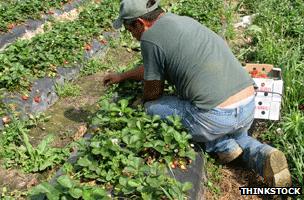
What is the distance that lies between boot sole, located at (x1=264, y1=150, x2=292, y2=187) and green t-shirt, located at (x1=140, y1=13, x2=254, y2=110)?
2.18ft

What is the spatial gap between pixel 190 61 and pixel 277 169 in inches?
48.1

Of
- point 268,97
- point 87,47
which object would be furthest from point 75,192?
point 87,47

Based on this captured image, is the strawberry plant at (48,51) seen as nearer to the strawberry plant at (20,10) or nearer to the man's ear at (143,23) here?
the strawberry plant at (20,10)

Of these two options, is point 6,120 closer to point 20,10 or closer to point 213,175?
point 213,175

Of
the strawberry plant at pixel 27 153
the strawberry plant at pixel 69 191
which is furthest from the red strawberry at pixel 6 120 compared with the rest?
the strawberry plant at pixel 69 191

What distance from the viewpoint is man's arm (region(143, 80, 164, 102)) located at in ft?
13.0

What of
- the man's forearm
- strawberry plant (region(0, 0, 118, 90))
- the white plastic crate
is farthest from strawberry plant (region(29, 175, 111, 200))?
strawberry plant (region(0, 0, 118, 90))

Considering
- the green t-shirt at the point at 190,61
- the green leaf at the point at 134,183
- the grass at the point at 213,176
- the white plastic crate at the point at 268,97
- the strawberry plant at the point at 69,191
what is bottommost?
the grass at the point at 213,176

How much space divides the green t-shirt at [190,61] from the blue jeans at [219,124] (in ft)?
0.39

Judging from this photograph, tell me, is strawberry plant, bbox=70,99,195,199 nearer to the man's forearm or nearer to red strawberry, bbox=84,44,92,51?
the man's forearm

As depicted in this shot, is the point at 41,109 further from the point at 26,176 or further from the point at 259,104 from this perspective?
the point at 259,104

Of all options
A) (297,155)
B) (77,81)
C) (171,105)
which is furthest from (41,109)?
(297,155)

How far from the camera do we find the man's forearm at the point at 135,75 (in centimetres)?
452

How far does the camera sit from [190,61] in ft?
12.4
